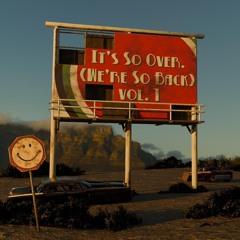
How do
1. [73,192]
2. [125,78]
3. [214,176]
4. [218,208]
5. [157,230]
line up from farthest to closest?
1. [214,176]
2. [125,78]
3. [73,192]
4. [218,208]
5. [157,230]

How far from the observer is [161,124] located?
78.3 feet

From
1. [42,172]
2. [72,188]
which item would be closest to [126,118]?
[72,188]

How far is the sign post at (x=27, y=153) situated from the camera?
39.0 ft

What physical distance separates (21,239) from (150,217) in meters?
5.64

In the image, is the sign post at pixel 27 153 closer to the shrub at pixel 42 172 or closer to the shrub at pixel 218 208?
the shrub at pixel 218 208

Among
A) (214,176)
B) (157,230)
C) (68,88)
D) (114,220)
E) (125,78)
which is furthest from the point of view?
(214,176)

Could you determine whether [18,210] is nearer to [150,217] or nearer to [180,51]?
[150,217]

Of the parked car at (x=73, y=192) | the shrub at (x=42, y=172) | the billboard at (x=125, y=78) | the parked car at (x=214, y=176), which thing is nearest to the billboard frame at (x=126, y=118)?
the billboard at (x=125, y=78)

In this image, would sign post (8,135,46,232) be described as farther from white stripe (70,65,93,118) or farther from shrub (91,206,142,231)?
white stripe (70,65,93,118)

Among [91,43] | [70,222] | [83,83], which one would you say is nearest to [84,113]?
[83,83]

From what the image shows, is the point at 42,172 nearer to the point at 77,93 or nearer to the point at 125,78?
the point at 77,93

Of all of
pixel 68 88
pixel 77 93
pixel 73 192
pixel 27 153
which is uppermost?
pixel 68 88

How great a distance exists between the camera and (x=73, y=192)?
17.3 m

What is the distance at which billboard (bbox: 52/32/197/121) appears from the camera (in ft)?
73.8
